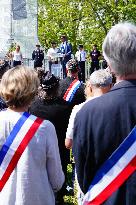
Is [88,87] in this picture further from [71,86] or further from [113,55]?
[113,55]

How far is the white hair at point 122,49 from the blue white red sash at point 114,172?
1.19 ft

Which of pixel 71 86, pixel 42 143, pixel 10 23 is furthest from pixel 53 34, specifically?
pixel 42 143

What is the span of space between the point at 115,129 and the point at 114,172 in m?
0.29

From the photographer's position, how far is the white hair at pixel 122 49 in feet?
10.2

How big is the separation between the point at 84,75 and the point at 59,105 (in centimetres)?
2040

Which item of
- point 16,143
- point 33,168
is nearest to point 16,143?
point 16,143

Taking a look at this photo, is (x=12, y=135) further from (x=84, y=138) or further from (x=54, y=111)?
(x=54, y=111)

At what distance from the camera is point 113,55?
3148mm

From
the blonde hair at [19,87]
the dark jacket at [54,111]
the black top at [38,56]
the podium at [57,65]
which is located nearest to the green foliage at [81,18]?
the black top at [38,56]

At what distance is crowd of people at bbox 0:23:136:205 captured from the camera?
313cm

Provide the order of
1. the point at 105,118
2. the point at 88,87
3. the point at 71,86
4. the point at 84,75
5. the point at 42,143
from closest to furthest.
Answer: the point at 105,118
the point at 42,143
the point at 88,87
the point at 71,86
the point at 84,75

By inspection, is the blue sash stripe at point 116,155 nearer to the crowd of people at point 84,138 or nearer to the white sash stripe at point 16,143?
the crowd of people at point 84,138

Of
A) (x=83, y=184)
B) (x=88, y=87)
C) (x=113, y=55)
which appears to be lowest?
(x=83, y=184)

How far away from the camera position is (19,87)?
12.8 feet
